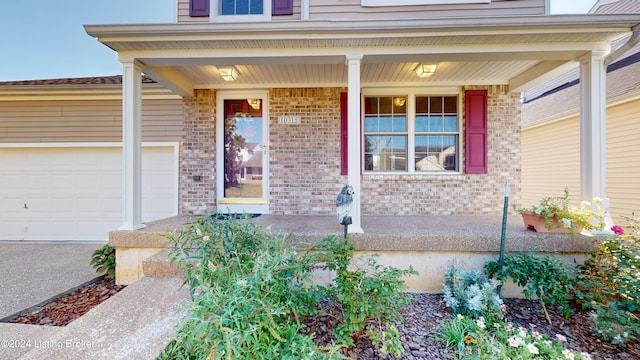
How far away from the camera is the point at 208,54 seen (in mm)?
3324

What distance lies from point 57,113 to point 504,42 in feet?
24.0

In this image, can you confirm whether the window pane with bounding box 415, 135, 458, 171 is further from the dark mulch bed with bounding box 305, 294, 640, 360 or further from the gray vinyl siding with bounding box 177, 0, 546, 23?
the dark mulch bed with bounding box 305, 294, 640, 360

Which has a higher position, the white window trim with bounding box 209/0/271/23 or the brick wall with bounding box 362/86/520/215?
the white window trim with bounding box 209/0/271/23

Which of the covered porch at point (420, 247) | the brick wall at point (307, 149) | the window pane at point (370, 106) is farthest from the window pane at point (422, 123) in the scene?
the covered porch at point (420, 247)

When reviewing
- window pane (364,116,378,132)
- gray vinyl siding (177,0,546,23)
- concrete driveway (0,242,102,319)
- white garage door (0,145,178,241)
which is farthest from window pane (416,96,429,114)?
concrete driveway (0,242,102,319)

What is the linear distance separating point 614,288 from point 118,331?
3985 mm

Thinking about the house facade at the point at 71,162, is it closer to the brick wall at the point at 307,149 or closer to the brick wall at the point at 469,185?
the brick wall at the point at 307,149

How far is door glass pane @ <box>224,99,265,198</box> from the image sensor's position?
4879mm

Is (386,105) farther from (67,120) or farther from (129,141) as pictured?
(67,120)

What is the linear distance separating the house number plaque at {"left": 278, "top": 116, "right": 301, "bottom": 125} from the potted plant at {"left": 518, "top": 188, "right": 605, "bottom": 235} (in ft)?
11.6

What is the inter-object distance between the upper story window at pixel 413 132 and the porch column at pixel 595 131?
1762mm

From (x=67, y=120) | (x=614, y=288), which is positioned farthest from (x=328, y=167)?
(x=67, y=120)

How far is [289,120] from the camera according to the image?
15.7 feet

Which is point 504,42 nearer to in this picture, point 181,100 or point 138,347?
point 138,347
